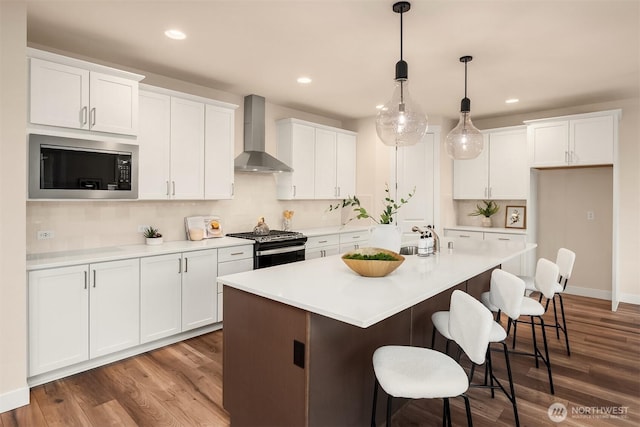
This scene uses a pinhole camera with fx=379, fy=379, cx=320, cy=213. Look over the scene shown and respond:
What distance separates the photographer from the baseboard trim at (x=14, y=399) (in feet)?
8.01

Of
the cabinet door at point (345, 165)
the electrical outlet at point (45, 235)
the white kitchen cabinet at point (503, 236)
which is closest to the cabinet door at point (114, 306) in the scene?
the electrical outlet at point (45, 235)

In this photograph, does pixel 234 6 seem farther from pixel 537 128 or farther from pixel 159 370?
pixel 537 128

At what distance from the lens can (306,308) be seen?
175 cm

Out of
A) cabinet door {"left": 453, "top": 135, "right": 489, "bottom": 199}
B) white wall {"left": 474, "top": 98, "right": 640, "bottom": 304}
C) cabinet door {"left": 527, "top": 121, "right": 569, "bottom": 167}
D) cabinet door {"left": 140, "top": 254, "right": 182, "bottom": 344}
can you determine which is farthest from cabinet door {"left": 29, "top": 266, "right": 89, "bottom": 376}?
white wall {"left": 474, "top": 98, "right": 640, "bottom": 304}

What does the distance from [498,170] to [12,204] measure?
5.69m

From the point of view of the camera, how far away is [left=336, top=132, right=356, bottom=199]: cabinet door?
5.84 m

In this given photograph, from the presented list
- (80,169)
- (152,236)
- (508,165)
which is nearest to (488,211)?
(508,165)

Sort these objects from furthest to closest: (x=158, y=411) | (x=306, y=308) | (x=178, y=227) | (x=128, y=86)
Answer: (x=178, y=227) < (x=128, y=86) < (x=158, y=411) < (x=306, y=308)

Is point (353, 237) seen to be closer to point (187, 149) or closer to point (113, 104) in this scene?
point (187, 149)

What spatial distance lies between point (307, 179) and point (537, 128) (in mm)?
3208

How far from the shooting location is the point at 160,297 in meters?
3.42

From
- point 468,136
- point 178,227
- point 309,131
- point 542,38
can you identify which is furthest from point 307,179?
point 542,38

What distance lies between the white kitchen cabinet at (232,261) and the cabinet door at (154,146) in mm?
827

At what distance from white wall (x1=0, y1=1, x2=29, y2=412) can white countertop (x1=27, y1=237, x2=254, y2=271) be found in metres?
0.22
